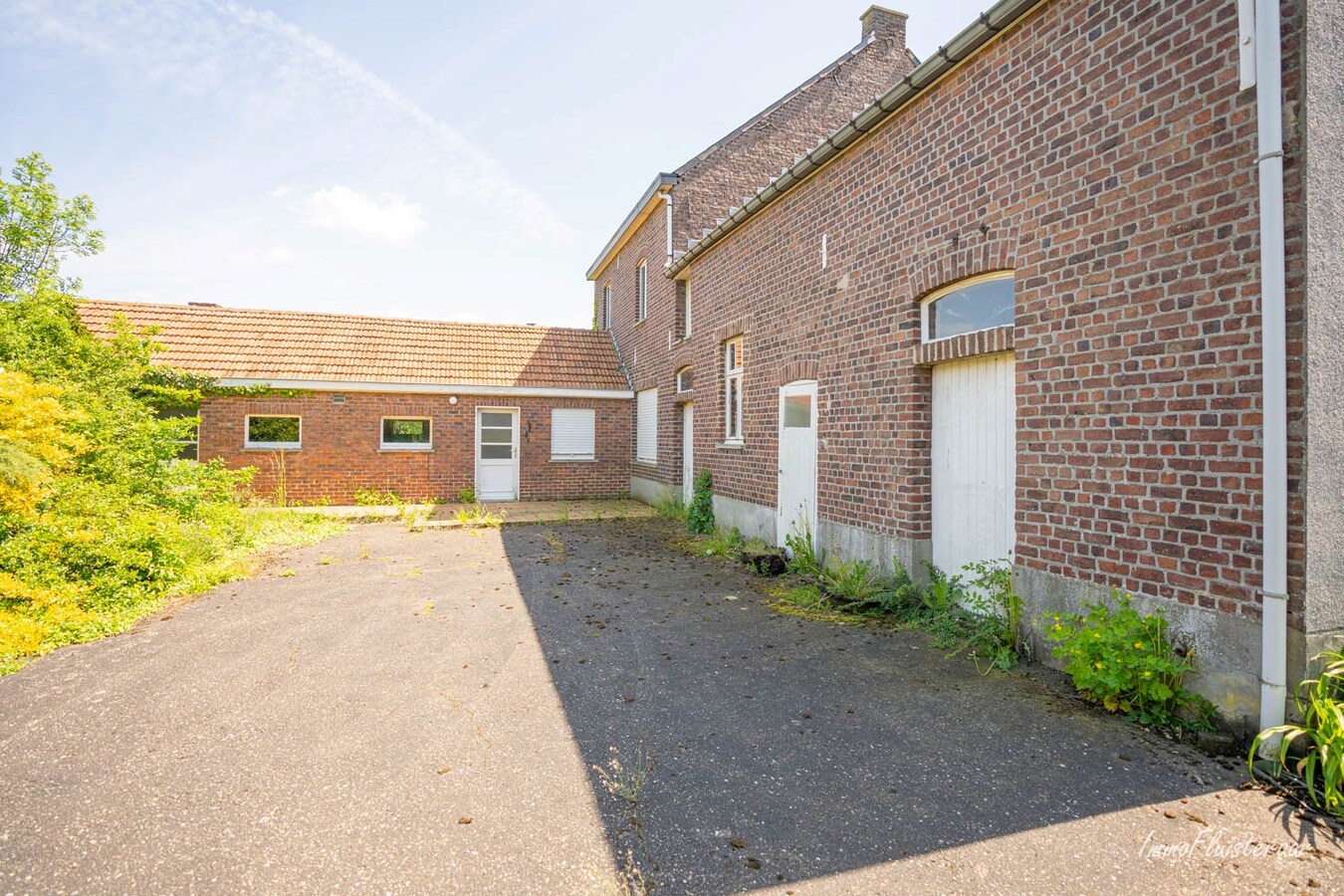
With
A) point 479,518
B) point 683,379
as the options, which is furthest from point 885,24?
point 479,518

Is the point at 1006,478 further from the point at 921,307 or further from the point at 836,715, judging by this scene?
the point at 836,715

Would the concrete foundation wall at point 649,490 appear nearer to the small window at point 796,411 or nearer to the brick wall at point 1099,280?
the small window at point 796,411

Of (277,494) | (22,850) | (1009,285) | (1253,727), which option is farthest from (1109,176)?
(277,494)

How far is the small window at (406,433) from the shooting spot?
1541cm

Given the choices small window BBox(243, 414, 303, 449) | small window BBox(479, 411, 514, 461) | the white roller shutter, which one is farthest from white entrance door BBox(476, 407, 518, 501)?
small window BBox(243, 414, 303, 449)

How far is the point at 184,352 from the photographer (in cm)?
1455

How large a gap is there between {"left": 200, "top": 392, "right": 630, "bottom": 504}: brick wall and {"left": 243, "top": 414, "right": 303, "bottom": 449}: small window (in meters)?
0.14

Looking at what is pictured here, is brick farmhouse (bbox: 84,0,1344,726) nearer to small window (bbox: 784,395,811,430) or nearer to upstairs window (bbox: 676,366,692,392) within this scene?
small window (bbox: 784,395,811,430)

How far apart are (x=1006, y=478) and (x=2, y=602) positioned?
867 cm

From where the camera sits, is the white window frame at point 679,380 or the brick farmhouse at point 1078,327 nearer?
the brick farmhouse at point 1078,327

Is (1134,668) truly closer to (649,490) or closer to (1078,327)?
(1078,327)

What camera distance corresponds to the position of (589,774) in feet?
11.4

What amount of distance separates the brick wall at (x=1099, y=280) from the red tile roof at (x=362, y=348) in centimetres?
1106

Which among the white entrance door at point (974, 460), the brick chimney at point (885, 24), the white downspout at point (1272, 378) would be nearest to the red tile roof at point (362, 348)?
the brick chimney at point (885, 24)
